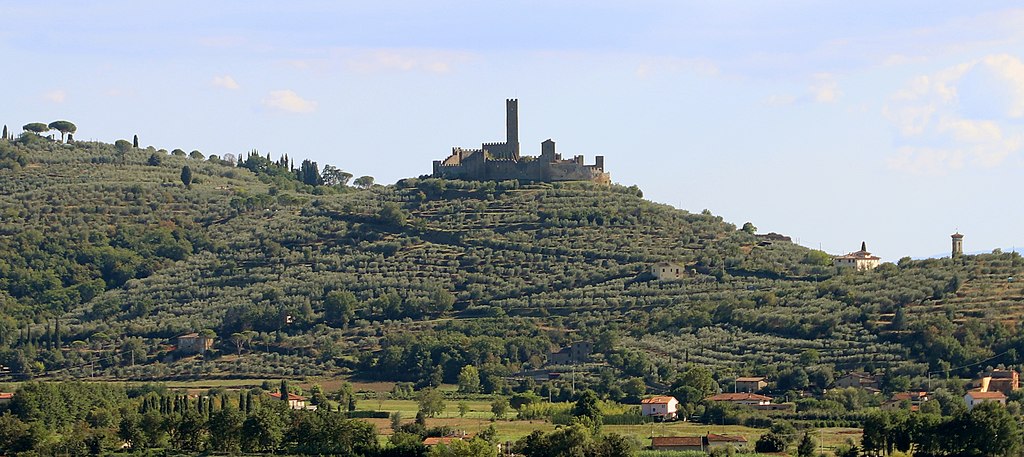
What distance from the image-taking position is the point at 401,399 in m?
96.7

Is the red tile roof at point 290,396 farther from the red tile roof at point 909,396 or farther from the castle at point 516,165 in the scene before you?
the castle at point 516,165

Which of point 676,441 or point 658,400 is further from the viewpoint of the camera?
point 658,400

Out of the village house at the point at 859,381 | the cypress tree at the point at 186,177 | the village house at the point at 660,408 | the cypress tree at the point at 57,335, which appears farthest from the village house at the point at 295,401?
the cypress tree at the point at 186,177

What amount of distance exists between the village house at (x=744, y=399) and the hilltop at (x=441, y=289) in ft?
15.1

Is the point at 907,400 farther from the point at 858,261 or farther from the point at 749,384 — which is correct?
the point at 858,261

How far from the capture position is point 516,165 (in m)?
132

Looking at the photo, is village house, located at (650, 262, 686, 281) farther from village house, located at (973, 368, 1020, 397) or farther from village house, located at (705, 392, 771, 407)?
village house, located at (973, 368, 1020, 397)

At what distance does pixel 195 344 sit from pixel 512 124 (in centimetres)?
2878

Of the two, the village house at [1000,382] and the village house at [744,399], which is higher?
the village house at [1000,382]

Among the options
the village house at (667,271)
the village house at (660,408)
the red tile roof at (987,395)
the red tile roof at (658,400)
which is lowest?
the village house at (660,408)

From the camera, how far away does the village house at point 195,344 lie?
110m

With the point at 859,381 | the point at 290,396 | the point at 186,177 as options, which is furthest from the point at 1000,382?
the point at 186,177

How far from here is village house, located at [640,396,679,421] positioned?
288ft

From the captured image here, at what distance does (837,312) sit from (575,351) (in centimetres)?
1243
